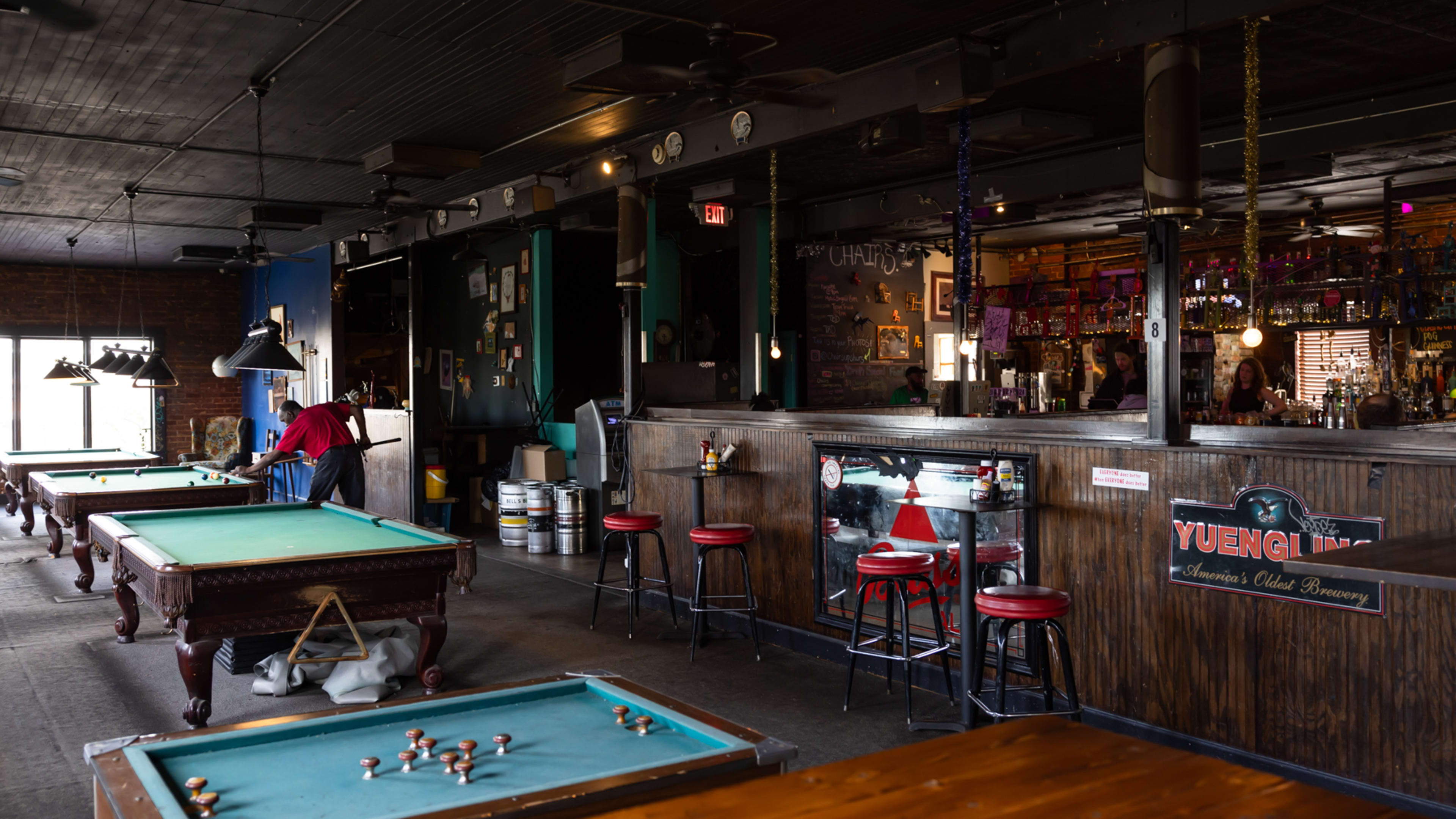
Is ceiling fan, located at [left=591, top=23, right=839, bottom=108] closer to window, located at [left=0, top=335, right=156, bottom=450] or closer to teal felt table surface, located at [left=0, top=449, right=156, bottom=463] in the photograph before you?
teal felt table surface, located at [left=0, top=449, right=156, bottom=463]

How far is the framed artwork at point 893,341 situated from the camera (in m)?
11.1

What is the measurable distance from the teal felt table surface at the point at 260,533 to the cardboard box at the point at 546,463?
11.6ft

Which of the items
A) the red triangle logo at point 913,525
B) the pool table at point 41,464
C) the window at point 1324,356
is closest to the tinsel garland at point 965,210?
the red triangle logo at point 913,525

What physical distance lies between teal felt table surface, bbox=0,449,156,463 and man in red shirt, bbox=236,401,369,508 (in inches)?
98.4

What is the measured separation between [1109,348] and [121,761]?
11737 millimetres

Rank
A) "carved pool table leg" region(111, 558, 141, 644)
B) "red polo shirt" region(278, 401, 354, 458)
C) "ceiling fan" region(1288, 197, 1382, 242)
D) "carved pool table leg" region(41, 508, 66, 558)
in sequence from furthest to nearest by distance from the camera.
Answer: "ceiling fan" region(1288, 197, 1382, 242)
"carved pool table leg" region(41, 508, 66, 558)
"red polo shirt" region(278, 401, 354, 458)
"carved pool table leg" region(111, 558, 141, 644)

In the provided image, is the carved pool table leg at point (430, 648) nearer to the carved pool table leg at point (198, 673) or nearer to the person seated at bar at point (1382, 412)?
the carved pool table leg at point (198, 673)

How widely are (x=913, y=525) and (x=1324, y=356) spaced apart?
27.1ft

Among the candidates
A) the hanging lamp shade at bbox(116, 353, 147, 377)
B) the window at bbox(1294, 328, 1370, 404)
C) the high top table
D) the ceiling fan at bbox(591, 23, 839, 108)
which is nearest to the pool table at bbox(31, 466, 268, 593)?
the hanging lamp shade at bbox(116, 353, 147, 377)

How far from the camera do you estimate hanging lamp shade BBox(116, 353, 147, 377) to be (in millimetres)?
10242

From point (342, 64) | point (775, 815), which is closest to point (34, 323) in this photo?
point (342, 64)

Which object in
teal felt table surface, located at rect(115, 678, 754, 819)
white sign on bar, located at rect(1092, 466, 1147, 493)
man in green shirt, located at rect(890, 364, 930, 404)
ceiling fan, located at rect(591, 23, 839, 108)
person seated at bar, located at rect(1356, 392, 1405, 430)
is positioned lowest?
teal felt table surface, located at rect(115, 678, 754, 819)

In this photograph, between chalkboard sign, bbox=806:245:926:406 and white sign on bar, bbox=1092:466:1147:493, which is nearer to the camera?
white sign on bar, bbox=1092:466:1147:493

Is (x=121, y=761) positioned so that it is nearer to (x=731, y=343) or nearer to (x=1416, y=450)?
(x=1416, y=450)
